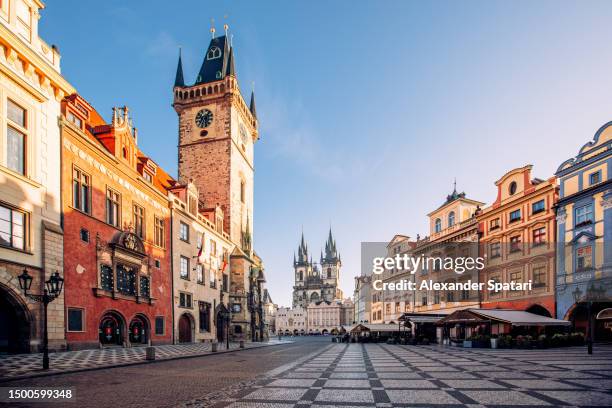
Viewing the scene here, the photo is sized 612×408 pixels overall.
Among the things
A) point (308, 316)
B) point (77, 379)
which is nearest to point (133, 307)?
point (77, 379)

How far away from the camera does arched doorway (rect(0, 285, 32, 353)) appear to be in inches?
691

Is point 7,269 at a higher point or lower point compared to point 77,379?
higher

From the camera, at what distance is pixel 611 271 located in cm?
2680

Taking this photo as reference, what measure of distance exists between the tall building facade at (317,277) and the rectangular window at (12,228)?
156m

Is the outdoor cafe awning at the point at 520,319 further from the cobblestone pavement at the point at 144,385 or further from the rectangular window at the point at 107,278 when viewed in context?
the rectangular window at the point at 107,278

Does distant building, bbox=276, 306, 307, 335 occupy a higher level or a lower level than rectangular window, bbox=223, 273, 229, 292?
lower

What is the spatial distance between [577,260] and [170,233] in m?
30.8

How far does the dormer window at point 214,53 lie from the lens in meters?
57.7

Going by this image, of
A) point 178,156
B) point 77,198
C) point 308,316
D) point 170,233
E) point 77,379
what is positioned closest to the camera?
point 77,379

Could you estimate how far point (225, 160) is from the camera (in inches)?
1970

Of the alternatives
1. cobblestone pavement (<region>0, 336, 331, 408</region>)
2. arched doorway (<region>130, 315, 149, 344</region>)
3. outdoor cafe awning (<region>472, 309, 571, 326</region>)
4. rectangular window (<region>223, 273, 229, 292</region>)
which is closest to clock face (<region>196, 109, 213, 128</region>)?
rectangular window (<region>223, 273, 229, 292</region>)

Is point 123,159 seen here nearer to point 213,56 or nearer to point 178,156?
point 178,156

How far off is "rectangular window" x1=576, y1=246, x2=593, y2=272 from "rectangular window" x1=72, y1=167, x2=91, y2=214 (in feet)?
107

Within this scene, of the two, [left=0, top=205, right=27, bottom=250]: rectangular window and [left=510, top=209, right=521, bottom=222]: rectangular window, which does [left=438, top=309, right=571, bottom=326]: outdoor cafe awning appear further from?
[left=0, top=205, right=27, bottom=250]: rectangular window
